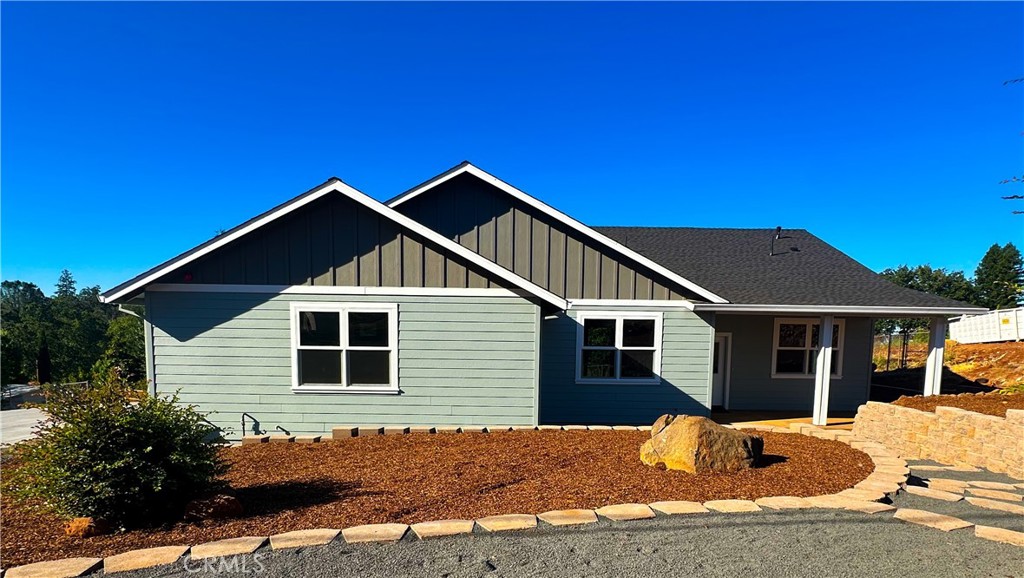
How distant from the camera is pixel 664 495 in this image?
4.21m

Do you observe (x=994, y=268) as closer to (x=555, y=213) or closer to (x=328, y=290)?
(x=555, y=213)

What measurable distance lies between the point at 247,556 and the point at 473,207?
24.2 ft

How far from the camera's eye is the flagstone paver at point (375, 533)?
3350mm

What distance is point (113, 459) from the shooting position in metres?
3.65

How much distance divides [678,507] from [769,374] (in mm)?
8061

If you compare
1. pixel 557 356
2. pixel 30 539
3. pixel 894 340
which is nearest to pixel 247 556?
pixel 30 539

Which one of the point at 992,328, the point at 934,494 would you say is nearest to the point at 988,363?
the point at 992,328

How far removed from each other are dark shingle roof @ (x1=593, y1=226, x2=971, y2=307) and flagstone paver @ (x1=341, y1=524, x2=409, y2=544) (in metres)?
7.81

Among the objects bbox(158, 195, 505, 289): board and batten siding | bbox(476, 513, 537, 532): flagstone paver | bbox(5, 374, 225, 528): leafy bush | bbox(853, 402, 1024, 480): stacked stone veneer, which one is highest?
bbox(158, 195, 505, 289): board and batten siding

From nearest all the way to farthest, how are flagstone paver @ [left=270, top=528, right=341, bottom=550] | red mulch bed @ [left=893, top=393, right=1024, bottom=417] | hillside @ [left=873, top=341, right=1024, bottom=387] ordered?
flagstone paver @ [left=270, top=528, right=341, bottom=550], red mulch bed @ [left=893, top=393, right=1024, bottom=417], hillside @ [left=873, top=341, right=1024, bottom=387]

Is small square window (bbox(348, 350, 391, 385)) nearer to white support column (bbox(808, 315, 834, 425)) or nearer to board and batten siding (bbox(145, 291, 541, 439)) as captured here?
board and batten siding (bbox(145, 291, 541, 439))

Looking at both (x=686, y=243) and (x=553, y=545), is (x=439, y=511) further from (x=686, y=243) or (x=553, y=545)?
(x=686, y=243)

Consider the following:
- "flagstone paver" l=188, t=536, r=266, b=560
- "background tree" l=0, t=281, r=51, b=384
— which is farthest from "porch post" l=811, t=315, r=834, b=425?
"background tree" l=0, t=281, r=51, b=384

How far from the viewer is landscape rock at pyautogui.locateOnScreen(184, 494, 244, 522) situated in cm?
377
